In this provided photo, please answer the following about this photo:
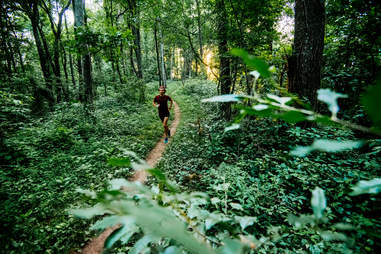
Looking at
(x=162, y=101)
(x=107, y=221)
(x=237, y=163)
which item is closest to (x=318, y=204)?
(x=107, y=221)

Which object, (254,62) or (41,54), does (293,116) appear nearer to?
(254,62)

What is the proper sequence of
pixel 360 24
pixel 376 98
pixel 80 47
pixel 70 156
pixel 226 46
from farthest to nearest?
pixel 80 47
pixel 226 46
pixel 70 156
pixel 360 24
pixel 376 98

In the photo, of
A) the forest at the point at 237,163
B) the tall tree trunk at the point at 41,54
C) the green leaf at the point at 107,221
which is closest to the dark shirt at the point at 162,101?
the forest at the point at 237,163

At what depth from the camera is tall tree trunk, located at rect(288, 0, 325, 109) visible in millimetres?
4266

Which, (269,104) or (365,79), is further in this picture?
(365,79)

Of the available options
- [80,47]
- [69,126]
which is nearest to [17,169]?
[69,126]

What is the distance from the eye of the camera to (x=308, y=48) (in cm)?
440

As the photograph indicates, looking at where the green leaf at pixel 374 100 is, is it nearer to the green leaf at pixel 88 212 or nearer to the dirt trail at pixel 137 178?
the green leaf at pixel 88 212

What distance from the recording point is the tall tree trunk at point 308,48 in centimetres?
427

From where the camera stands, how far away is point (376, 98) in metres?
0.30

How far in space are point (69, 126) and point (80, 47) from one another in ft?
11.4

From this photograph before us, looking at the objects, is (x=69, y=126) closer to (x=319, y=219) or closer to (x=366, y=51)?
(x=319, y=219)

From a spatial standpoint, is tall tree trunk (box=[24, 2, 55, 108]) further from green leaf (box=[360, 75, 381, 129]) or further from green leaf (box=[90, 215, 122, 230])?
green leaf (box=[360, 75, 381, 129])

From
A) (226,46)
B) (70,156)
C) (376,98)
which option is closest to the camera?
(376,98)
